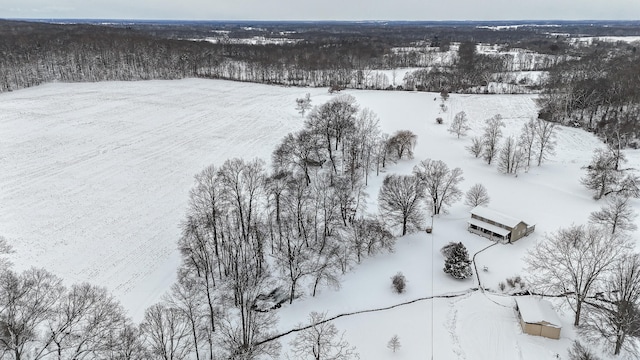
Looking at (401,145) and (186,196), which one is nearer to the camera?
(186,196)

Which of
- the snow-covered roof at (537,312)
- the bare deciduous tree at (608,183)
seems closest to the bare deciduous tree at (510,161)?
the bare deciduous tree at (608,183)

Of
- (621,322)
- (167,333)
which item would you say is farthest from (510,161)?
(167,333)

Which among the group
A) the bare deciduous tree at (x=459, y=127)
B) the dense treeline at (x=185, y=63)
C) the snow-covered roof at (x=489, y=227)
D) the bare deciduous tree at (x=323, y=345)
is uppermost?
the dense treeline at (x=185, y=63)

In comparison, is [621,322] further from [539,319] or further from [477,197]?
[477,197]

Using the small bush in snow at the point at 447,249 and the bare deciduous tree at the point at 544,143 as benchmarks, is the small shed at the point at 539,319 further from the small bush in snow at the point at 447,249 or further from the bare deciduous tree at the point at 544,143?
the bare deciduous tree at the point at 544,143

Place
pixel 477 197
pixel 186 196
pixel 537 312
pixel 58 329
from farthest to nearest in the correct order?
1. pixel 186 196
2. pixel 477 197
3. pixel 537 312
4. pixel 58 329

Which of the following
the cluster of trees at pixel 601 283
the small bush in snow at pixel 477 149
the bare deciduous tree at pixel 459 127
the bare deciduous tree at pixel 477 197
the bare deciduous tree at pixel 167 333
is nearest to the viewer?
the bare deciduous tree at pixel 167 333

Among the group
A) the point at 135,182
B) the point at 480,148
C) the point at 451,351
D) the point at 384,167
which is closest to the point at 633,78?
the point at 480,148

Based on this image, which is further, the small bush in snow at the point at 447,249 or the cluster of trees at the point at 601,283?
the small bush in snow at the point at 447,249
